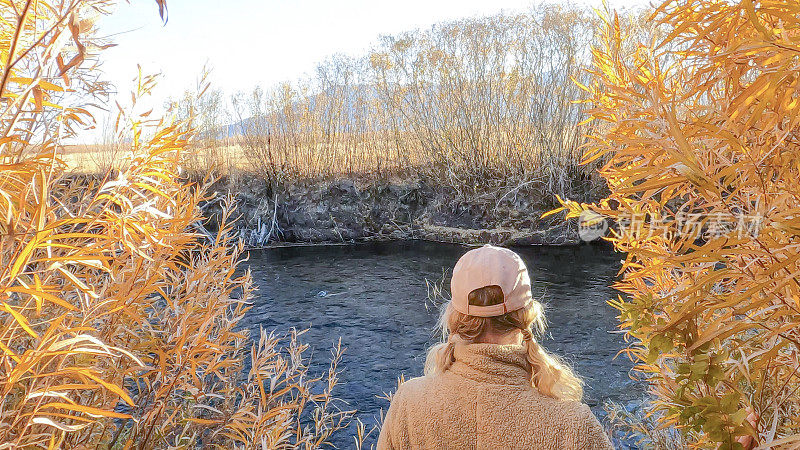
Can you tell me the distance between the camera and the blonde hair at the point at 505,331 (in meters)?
1.27

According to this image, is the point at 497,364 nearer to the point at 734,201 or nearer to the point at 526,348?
the point at 526,348

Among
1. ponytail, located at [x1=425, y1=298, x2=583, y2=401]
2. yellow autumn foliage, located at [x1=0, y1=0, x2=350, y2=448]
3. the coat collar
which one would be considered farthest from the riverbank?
the coat collar

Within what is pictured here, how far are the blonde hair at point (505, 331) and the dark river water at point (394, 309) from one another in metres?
2.41

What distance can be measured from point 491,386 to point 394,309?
219 inches

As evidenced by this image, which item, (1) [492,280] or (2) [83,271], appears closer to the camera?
(1) [492,280]

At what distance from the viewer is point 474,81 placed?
1174 centimetres

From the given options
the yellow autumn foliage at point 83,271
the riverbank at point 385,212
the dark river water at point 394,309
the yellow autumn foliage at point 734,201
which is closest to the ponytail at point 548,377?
the yellow autumn foliage at point 734,201

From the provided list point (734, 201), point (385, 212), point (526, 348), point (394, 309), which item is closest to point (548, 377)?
point (526, 348)

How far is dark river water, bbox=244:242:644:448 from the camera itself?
491 centimetres

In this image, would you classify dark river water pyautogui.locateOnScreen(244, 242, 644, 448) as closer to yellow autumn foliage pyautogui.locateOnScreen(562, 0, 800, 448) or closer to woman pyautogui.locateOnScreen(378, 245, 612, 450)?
woman pyautogui.locateOnScreen(378, 245, 612, 450)

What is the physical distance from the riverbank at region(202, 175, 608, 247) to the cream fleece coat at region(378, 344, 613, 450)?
8.97m

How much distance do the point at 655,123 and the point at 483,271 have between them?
60 centimetres

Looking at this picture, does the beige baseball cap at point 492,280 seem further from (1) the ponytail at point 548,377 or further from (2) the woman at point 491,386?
(1) the ponytail at point 548,377

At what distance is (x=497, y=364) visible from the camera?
1232 mm
